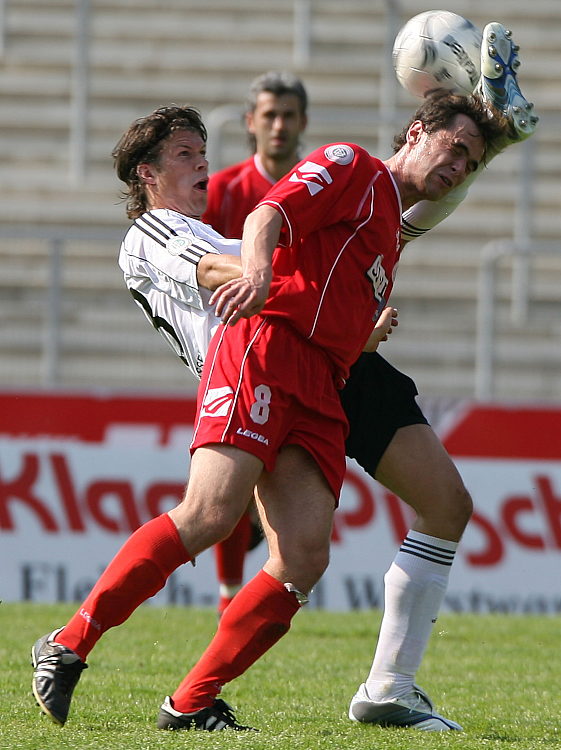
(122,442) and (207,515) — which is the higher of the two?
(207,515)

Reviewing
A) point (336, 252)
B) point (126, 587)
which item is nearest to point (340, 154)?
point (336, 252)

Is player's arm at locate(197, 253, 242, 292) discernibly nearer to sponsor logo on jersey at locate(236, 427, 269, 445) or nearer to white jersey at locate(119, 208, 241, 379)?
white jersey at locate(119, 208, 241, 379)

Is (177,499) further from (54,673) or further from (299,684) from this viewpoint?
(54,673)

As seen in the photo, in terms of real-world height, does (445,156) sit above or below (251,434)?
above

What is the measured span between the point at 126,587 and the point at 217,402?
1.87 feet

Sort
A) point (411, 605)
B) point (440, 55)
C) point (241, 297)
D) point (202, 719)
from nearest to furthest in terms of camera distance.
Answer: point (241, 297) → point (202, 719) → point (411, 605) → point (440, 55)

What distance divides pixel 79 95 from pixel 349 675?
772 cm

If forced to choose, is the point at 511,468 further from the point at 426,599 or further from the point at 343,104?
the point at 343,104

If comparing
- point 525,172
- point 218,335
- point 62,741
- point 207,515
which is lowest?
point 62,741

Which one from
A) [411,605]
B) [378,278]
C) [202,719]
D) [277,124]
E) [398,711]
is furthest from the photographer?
[277,124]

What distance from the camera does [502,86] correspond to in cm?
425

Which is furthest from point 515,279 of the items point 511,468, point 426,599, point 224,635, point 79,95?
point 224,635

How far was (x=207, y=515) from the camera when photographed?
3.72 metres

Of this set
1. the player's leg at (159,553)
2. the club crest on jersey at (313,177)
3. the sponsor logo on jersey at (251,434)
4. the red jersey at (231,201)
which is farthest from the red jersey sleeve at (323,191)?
the red jersey at (231,201)
